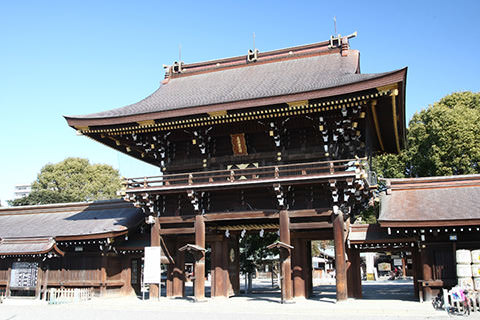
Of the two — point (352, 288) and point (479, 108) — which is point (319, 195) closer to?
point (352, 288)

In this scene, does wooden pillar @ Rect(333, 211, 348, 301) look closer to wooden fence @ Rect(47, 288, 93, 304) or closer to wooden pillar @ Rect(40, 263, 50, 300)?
wooden fence @ Rect(47, 288, 93, 304)

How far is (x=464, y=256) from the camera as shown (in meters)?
16.3

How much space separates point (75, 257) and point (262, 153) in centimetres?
1194

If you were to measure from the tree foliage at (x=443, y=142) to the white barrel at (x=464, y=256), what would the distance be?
1715cm

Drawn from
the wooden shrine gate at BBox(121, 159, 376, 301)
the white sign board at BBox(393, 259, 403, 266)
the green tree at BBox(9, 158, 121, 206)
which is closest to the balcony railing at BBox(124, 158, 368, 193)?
the wooden shrine gate at BBox(121, 159, 376, 301)

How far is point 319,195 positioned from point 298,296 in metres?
4.84

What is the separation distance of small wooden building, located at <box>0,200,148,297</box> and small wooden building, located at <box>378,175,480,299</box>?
13.1 metres

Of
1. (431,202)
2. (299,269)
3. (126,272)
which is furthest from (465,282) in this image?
(126,272)

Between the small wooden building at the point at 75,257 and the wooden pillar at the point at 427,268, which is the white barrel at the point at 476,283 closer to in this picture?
the wooden pillar at the point at 427,268

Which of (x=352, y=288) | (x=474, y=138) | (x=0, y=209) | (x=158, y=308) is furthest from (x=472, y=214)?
(x=0, y=209)

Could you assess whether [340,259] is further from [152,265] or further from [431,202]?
[152,265]

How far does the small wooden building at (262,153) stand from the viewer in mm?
17578

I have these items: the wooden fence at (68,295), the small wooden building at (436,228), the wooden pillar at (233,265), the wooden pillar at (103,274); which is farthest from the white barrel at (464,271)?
the wooden fence at (68,295)

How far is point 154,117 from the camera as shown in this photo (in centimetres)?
1947
